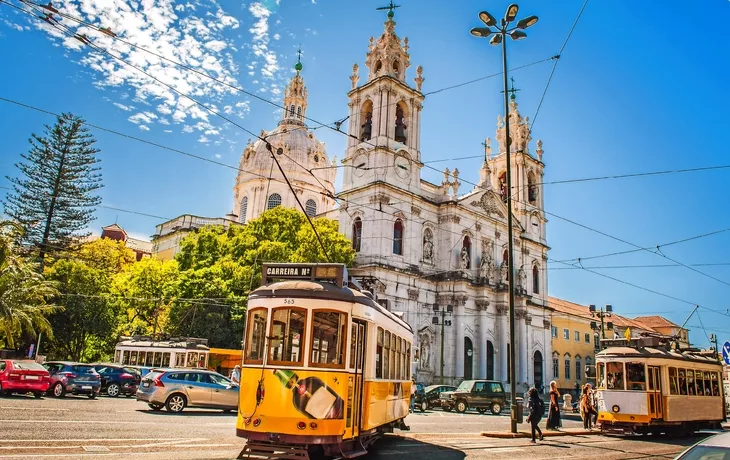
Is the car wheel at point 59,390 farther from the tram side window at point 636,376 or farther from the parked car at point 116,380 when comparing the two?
the tram side window at point 636,376

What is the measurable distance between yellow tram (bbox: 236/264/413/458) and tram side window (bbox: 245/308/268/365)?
0.05 feet

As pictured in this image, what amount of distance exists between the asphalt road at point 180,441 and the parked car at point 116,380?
6497 millimetres

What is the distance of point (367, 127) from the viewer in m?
41.8

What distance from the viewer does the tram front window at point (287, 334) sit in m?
8.36

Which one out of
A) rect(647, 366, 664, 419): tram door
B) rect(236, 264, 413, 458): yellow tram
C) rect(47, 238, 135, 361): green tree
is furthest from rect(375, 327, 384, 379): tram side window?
rect(47, 238, 135, 361): green tree

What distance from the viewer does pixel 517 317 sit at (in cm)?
4553

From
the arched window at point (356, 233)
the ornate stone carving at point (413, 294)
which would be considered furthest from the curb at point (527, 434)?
the arched window at point (356, 233)

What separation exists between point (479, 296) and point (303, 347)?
3505cm

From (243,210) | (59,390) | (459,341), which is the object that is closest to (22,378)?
(59,390)

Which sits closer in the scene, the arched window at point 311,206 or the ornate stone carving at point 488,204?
the ornate stone carving at point 488,204

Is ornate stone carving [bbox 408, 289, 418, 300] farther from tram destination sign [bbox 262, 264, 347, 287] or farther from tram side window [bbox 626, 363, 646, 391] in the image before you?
tram destination sign [bbox 262, 264, 347, 287]

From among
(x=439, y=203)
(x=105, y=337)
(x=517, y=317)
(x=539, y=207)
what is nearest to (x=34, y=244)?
(x=105, y=337)

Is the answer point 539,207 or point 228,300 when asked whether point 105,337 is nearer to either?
point 228,300

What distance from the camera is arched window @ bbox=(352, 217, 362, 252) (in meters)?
38.6
